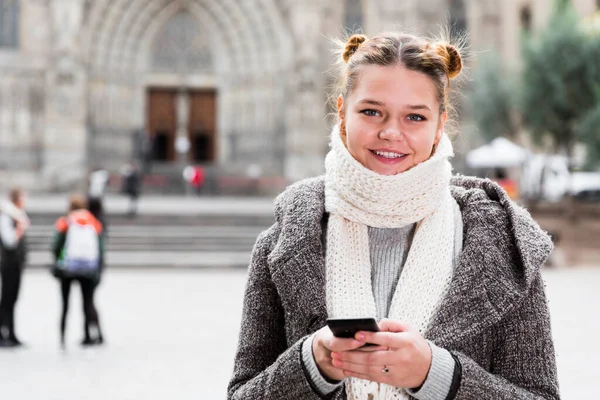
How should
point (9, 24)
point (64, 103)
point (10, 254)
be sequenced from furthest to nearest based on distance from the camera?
point (9, 24) < point (64, 103) < point (10, 254)

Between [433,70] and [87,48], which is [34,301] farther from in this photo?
[87,48]

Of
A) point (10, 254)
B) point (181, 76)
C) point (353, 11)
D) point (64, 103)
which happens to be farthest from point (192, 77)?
point (10, 254)

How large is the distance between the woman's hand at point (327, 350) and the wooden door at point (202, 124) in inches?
1137

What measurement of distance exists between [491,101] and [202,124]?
34.6 feet

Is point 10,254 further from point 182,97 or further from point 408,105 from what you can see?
point 182,97

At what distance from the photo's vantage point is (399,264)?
79.8 inches

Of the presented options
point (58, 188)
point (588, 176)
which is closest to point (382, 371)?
point (58, 188)

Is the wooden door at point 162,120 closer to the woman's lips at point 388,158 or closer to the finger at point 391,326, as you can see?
the woman's lips at point 388,158

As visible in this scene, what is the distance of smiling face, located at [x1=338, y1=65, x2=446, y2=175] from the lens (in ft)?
6.29

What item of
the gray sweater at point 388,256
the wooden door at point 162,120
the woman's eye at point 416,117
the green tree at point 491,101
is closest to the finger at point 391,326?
the gray sweater at point 388,256

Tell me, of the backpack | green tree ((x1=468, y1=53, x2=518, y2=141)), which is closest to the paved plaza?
the backpack

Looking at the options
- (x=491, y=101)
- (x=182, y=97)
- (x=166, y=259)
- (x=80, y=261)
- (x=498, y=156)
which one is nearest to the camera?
(x=80, y=261)

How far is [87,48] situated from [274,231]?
27680mm

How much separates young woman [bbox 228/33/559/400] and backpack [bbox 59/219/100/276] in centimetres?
678
